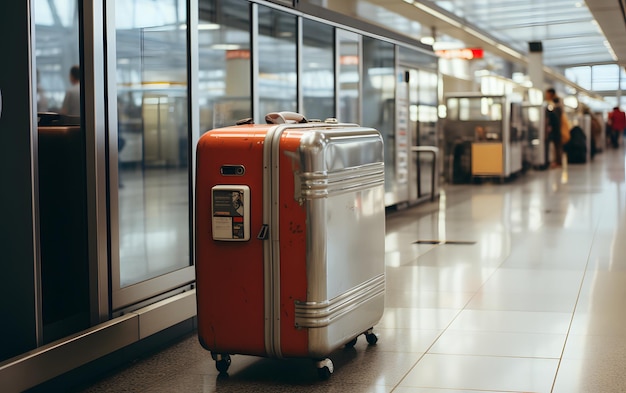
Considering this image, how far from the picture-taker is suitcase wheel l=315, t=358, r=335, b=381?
168 inches

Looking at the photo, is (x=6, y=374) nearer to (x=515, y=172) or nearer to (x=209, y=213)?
(x=209, y=213)

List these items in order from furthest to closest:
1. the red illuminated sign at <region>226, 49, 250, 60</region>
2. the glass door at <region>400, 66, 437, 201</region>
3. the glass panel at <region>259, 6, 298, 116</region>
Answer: the glass door at <region>400, 66, 437, 201</region>, the red illuminated sign at <region>226, 49, 250, 60</region>, the glass panel at <region>259, 6, 298, 116</region>

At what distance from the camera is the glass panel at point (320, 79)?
30.6 ft

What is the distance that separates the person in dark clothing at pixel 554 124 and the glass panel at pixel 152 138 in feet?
65.4

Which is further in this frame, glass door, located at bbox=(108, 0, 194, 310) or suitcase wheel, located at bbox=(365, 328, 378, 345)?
glass door, located at bbox=(108, 0, 194, 310)

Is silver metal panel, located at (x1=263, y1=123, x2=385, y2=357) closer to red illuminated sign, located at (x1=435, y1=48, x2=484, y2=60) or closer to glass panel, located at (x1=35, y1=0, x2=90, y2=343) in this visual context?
glass panel, located at (x1=35, y1=0, x2=90, y2=343)

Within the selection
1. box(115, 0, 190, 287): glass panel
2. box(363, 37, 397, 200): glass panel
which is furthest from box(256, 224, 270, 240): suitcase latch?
box(363, 37, 397, 200): glass panel

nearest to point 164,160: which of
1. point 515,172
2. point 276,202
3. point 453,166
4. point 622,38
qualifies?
point 276,202

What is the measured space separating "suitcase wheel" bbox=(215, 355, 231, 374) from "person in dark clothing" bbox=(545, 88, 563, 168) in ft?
69.4

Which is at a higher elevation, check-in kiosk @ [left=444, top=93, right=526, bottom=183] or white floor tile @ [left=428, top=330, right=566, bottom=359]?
check-in kiosk @ [left=444, top=93, right=526, bottom=183]

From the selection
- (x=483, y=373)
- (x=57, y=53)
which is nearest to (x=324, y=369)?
(x=483, y=373)

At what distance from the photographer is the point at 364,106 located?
11.3m

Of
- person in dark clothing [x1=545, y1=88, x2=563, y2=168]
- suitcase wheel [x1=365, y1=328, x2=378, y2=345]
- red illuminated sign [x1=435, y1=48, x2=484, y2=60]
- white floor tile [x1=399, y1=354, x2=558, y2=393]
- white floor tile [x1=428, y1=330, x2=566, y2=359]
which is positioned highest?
red illuminated sign [x1=435, y1=48, x2=484, y2=60]

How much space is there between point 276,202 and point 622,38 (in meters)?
25.0
